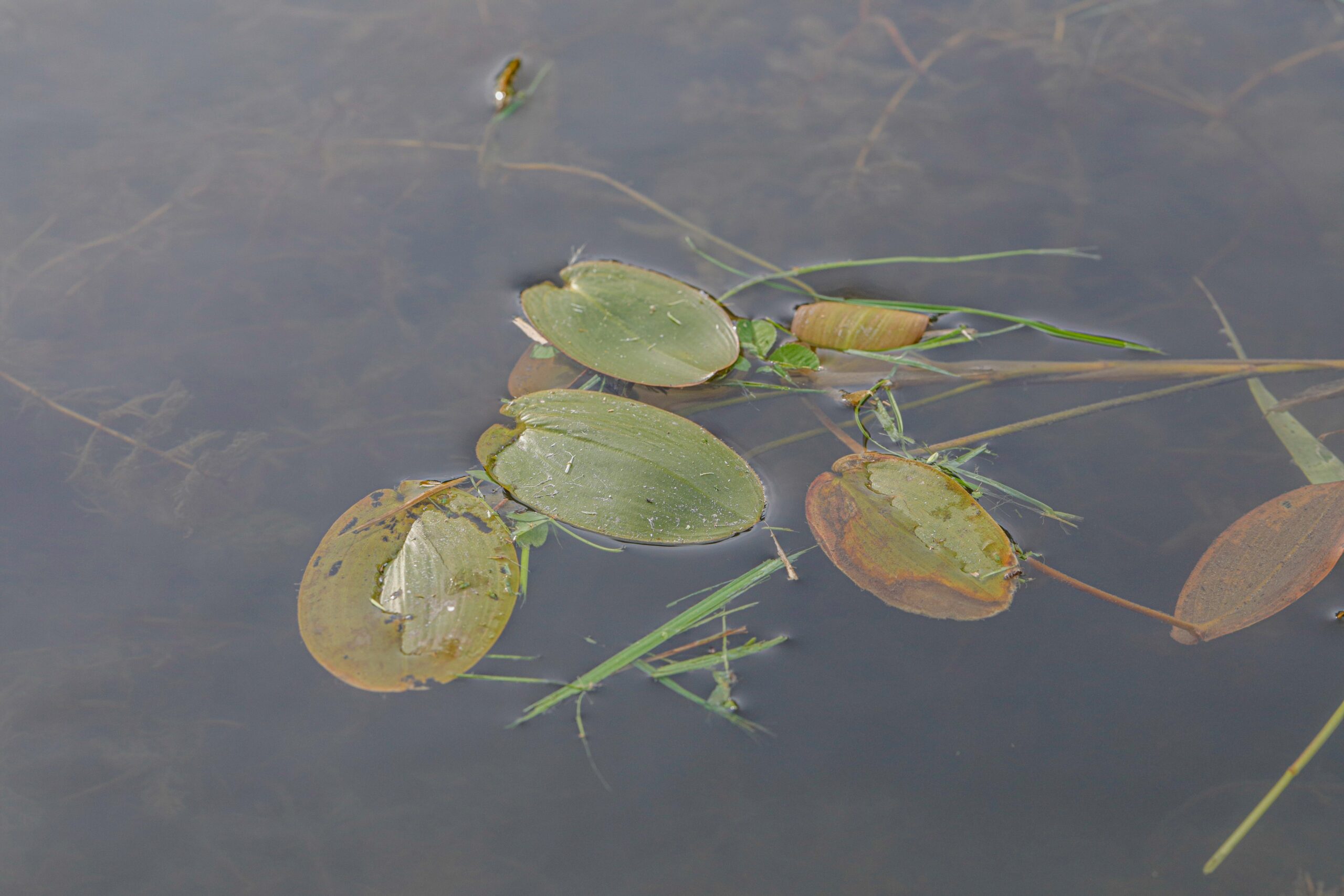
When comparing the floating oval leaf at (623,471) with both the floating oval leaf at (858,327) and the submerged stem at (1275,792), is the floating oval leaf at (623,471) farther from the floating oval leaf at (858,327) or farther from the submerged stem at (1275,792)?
the submerged stem at (1275,792)

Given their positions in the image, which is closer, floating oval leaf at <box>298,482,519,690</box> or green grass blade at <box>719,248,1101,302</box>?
floating oval leaf at <box>298,482,519,690</box>

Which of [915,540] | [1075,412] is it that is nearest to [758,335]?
[915,540]

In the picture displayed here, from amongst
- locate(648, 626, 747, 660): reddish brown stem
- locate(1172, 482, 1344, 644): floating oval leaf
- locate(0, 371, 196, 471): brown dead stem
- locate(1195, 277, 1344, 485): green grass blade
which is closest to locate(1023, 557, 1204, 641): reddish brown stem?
locate(1172, 482, 1344, 644): floating oval leaf

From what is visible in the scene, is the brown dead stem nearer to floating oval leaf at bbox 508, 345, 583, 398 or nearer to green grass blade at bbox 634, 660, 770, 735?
floating oval leaf at bbox 508, 345, 583, 398

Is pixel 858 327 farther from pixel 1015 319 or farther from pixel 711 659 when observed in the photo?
pixel 711 659

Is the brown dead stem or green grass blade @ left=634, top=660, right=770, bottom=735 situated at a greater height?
the brown dead stem

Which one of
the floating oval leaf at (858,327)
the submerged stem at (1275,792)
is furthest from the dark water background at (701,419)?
the floating oval leaf at (858,327)
